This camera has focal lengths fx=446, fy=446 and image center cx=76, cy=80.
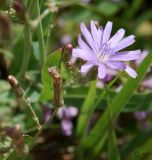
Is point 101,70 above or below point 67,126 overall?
above

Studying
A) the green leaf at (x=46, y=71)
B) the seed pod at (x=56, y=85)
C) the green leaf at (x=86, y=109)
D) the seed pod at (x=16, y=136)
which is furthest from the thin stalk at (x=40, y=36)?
the seed pod at (x=16, y=136)

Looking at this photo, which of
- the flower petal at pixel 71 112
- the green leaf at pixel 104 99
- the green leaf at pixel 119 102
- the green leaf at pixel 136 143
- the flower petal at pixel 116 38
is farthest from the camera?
the flower petal at pixel 71 112

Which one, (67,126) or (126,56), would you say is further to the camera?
(67,126)

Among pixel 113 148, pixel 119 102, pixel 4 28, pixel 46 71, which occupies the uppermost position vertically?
pixel 4 28

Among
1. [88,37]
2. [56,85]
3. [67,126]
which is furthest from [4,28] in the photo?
[67,126]

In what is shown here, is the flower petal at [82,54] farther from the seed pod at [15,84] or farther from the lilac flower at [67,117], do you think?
the lilac flower at [67,117]

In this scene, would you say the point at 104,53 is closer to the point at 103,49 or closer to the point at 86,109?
the point at 103,49

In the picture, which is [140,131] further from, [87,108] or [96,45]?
[96,45]
